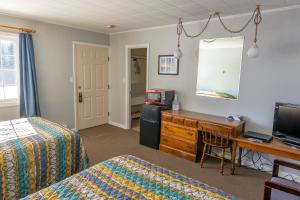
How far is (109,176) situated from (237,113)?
252cm

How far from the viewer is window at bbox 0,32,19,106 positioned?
3508 millimetres

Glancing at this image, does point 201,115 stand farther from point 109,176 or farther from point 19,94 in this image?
point 19,94

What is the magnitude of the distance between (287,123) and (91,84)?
406 centimetres

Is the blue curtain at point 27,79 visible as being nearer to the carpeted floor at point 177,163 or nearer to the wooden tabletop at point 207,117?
the carpeted floor at point 177,163

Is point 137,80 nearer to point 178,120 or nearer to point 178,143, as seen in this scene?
point 178,120

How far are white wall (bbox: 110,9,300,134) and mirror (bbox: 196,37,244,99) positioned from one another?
0.29 feet

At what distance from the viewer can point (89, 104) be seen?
16.2 ft

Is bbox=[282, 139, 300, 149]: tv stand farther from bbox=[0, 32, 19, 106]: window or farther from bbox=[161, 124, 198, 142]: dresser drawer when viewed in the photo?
bbox=[0, 32, 19, 106]: window

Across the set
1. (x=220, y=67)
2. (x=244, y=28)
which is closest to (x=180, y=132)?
(x=220, y=67)

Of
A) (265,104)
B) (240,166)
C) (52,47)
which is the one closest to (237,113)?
(265,104)

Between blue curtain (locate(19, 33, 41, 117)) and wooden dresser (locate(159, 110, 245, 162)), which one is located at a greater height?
blue curtain (locate(19, 33, 41, 117))

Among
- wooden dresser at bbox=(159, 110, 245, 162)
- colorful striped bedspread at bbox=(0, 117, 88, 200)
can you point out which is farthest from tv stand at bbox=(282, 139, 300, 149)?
colorful striped bedspread at bbox=(0, 117, 88, 200)

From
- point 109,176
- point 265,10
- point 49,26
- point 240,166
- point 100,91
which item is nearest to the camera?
point 109,176

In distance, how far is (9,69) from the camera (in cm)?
361
